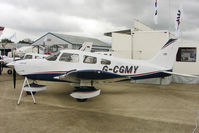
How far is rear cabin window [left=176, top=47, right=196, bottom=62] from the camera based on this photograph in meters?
11.0

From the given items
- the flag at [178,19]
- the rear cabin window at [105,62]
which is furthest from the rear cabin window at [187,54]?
the rear cabin window at [105,62]

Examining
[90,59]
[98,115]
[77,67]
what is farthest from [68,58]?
[98,115]

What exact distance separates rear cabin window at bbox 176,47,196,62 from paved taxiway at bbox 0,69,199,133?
16.7 feet

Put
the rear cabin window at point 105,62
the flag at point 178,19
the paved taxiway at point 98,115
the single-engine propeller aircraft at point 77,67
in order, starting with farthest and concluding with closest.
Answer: the flag at point 178,19 < the rear cabin window at point 105,62 < the single-engine propeller aircraft at point 77,67 < the paved taxiway at point 98,115

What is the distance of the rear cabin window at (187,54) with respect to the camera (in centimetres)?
1101

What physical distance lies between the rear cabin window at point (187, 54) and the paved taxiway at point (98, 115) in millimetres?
5075

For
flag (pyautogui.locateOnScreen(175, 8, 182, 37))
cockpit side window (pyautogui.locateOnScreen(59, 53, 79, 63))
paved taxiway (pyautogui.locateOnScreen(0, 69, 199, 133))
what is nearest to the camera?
paved taxiway (pyautogui.locateOnScreen(0, 69, 199, 133))

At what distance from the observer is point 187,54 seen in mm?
11297

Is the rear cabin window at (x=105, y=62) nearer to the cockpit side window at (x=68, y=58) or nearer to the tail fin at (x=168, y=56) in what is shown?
the cockpit side window at (x=68, y=58)

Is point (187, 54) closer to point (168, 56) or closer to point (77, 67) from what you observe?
point (168, 56)

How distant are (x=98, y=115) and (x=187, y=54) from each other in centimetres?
934

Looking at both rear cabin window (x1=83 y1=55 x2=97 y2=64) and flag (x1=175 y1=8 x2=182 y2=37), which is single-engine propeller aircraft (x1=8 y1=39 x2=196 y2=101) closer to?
rear cabin window (x1=83 y1=55 x2=97 y2=64)

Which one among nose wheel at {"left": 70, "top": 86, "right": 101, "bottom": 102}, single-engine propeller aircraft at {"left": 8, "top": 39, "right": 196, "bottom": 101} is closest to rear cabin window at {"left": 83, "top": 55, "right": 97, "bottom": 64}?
single-engine propeller aircraft at {"left": 8, "top": 39, "right": 196, "bottom": 101}

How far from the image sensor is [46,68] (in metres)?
6.69
